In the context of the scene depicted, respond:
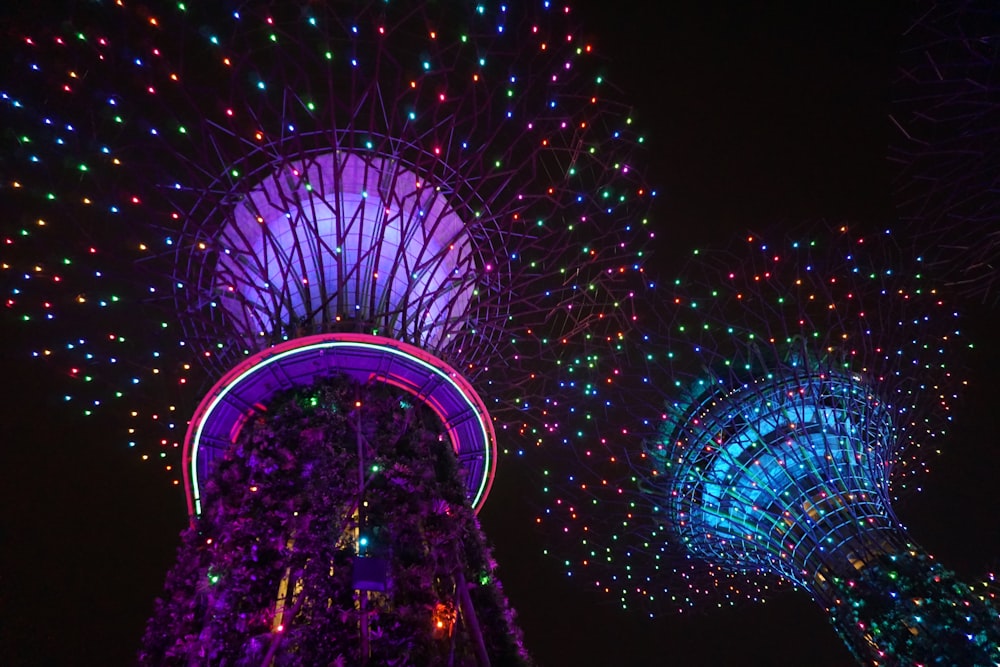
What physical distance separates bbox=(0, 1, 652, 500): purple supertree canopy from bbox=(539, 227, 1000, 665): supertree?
4101 mm

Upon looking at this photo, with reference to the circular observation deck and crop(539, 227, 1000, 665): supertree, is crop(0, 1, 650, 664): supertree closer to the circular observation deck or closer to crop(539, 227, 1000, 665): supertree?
the circular observation deck

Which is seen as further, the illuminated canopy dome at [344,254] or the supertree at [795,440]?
the supertree at [795,440]

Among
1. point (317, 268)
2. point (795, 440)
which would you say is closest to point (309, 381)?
point (317, 268)

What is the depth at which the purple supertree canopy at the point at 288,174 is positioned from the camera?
1073 centimetres

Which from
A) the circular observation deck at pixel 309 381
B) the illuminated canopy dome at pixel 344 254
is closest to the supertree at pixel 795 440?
the illuminated canopy dome at pixel 344 254

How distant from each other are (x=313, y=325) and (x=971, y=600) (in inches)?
552

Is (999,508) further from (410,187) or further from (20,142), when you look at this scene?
(20,142)

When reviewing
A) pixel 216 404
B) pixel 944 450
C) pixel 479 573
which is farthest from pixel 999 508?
pixel 216 404

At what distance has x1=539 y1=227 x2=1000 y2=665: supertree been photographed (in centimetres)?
1445

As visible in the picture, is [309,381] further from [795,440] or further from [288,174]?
[795,440]

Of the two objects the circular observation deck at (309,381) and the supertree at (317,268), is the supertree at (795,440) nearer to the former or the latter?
the supertree at (317,268)

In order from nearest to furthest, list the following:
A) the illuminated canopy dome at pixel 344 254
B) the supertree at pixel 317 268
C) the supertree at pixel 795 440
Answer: the supertree at pixel 317 268
the illuminated canopy dome at pixel 344 254
the supertree at pixel 795 440

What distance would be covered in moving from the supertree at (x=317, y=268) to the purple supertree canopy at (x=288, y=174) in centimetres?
7

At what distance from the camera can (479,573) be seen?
1065 centimetres
